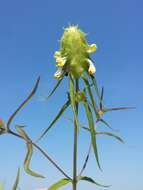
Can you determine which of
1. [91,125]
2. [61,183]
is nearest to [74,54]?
[91,125]

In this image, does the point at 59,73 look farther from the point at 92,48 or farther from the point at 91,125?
the point at 91,125

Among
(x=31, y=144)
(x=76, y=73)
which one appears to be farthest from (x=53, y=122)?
(x=76, y=73)

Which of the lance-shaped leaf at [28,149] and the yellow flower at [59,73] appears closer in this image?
the lance-shaped leaf at [28,149]

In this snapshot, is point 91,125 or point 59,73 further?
point 59,73

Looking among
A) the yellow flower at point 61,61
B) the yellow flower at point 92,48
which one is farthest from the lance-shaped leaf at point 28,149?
the yellow flower at point 92,48

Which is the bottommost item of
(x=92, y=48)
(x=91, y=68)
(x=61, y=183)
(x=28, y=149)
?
(x=61, y=183)

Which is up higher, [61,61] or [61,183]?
[61,61]

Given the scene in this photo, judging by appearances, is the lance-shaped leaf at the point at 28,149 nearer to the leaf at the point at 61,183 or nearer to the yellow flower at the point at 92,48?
the leaf at the point at 61,183

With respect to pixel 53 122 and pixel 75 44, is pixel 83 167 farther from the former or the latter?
pixel 75 44

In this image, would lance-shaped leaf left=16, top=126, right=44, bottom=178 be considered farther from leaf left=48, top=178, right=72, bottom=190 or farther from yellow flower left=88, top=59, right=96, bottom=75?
yellow flower left=88, top=59, right=96, bottom=75
